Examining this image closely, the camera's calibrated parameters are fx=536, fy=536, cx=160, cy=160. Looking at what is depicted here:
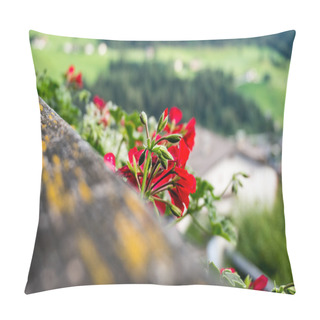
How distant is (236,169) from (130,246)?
506 millimetres

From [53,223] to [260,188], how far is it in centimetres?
74

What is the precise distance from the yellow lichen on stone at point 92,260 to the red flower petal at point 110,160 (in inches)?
10.7

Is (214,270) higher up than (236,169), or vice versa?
(236,169)

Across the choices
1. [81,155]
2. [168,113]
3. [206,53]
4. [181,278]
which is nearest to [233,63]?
[206,53]

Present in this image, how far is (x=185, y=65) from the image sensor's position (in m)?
1.96

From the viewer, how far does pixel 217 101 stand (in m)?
1.92

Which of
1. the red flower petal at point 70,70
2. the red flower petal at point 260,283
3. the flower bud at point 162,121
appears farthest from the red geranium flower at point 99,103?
the red flower petal at point 260,283

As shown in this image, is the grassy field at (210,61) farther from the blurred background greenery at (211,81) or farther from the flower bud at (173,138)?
the flower bud at (173,138)

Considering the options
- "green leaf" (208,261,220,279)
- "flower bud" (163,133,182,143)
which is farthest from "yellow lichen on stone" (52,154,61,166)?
"green leaf" (208,261,220,279)

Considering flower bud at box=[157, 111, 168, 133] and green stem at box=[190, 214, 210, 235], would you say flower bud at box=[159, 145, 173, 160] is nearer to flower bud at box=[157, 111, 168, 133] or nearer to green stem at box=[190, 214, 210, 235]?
flower bud at box=[157, 111, 168, 133]

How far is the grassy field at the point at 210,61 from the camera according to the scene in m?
1.93

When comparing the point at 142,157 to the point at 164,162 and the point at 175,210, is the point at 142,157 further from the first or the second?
the point at 175,210

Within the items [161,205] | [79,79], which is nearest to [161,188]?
[161,205]

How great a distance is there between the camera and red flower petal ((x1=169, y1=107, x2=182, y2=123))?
193 cm
